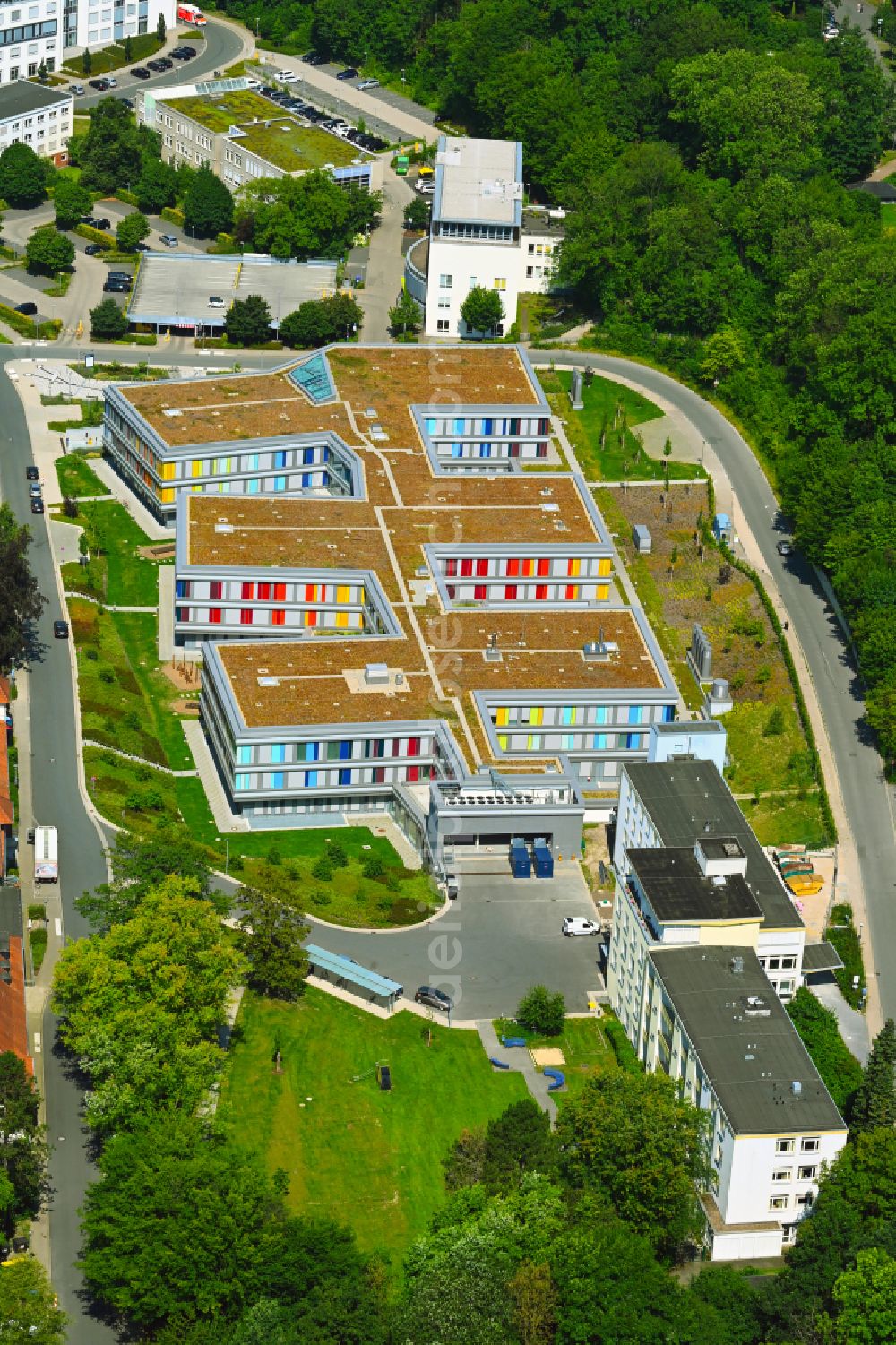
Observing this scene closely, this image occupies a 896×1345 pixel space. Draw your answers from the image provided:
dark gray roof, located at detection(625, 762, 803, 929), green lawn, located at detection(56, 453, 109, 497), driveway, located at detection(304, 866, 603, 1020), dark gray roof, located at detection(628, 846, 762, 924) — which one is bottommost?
green lawn, located at detection(56, 453, 109, 497)

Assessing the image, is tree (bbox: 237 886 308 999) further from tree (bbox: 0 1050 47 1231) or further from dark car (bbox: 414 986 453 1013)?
tree (bbox: 0 1050 47 1231)

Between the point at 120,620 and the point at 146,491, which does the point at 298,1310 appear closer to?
the point at 120,620

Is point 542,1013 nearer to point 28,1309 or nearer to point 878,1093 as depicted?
point 878,1093

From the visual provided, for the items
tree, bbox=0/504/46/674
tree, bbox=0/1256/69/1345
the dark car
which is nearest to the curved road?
tree, bbox=0/504/46/674

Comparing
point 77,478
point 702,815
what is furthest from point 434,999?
point 77,478

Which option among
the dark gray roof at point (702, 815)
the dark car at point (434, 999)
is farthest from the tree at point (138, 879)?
the dark gray roof at point (702, 815)

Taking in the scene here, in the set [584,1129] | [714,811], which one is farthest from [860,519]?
[584,1129]
